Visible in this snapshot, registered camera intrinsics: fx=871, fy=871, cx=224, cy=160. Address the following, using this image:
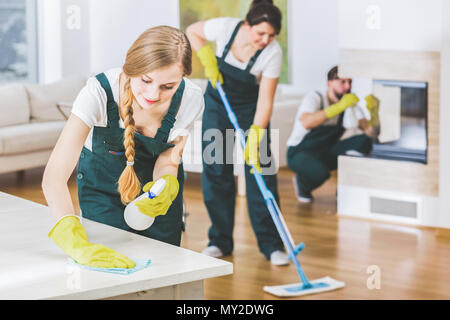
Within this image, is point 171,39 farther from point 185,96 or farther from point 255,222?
point 255,222

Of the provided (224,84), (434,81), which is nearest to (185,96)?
(224,84)

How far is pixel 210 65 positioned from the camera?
4301mm

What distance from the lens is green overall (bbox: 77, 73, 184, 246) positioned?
2.28 m

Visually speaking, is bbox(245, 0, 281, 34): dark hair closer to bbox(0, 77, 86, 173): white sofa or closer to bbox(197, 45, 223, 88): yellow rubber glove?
bbox(197, 45, 223, 88): yellow rubber glove

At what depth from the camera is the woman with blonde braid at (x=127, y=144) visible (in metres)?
2.09

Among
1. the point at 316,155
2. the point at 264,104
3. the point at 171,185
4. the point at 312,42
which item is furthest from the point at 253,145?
the point at 312,42

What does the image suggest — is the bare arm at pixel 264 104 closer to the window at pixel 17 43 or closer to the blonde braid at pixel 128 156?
the window at pixel 17 43

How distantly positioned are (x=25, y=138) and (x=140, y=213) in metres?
4.17

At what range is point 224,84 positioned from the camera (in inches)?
178

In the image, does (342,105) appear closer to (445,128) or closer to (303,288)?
(445,128)

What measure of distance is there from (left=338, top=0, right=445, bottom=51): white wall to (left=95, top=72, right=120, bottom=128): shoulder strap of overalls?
327 cm

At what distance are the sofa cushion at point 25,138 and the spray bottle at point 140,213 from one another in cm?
408

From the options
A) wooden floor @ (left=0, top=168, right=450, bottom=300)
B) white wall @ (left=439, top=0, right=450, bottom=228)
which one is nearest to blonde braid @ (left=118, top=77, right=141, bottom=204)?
wooden floor @ (left=0, top=168, right=450, bottom=300)
